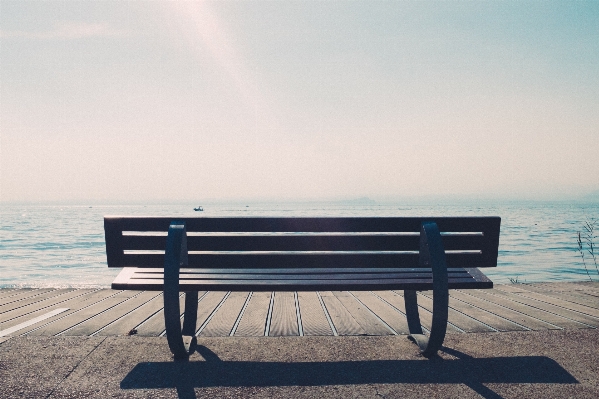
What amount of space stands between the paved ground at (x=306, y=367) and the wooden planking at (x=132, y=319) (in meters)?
0.22

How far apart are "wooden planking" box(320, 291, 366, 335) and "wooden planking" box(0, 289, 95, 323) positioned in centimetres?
277

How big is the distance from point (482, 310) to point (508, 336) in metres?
0.80

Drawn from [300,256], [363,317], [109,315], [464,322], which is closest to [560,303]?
[464,322]

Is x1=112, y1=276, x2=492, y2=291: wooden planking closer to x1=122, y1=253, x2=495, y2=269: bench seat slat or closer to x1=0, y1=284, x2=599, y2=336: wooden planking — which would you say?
x1=122, y1=253, x2=495, y2=269: bench seat slat

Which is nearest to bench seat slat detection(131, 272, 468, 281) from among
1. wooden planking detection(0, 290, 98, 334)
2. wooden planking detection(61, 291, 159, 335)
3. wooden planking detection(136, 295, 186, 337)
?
wooden planking detection(136, 295, 186, 337)

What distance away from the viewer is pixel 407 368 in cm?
245

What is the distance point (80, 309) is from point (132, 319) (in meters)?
0.74

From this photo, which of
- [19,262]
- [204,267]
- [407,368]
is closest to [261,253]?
Answer: [204,267]

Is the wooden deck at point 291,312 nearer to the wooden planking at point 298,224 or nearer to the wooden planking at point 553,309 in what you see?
the wooden planking at point 553,309

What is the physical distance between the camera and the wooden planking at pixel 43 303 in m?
3.69

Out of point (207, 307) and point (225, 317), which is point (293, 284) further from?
point (207, 307)

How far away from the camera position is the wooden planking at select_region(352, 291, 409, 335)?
131 inches

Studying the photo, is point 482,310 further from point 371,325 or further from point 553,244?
point 553,244

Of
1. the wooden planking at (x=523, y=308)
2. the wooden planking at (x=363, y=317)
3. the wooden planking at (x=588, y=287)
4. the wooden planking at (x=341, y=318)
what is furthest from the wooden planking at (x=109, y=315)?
the wooden planking at (x=588, y=287)
